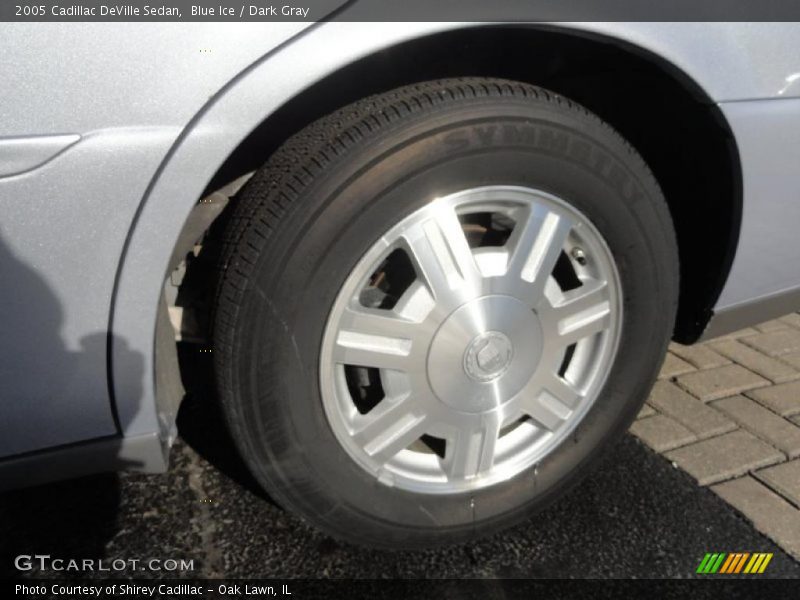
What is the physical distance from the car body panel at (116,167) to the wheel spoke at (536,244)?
39 centimetres

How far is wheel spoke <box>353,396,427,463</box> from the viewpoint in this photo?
1559 millimetres

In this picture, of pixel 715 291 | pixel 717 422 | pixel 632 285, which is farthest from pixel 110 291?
pixel 717 422

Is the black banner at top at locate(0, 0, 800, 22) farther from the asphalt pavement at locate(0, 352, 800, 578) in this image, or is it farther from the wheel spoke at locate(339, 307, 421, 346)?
the asphalt pavement at locate(0, 352, 800, 578)

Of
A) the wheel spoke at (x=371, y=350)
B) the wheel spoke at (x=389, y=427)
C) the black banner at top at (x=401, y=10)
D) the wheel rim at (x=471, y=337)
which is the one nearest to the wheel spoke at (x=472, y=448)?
the wheel rim at (x=471, y=337)

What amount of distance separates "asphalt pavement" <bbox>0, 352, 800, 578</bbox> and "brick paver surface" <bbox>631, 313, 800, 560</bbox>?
0.09m

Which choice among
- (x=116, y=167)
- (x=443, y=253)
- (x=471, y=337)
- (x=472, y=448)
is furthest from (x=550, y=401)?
(x=116, y=167)

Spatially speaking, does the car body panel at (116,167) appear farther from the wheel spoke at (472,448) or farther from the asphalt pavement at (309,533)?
the wheel spoke at (472,448)

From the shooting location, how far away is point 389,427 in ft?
5.18

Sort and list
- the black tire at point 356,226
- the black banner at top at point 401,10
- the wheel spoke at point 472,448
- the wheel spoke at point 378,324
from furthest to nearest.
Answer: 1. the wheel spoke at point 472,448
2. the wheel spoke at point 378,324
3. the black tire at point 356,226
4. the black banner at top at point 401,10

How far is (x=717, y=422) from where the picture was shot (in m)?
2.23

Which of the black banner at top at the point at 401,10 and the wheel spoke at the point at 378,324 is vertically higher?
the black banner at top at the point at 401,10

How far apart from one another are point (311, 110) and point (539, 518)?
117cm

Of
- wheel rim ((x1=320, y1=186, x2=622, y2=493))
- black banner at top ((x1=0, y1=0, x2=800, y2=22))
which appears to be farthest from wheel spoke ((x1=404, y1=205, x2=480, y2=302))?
black banner at top ((x1=0, y1=0, x2=800, y2=22))

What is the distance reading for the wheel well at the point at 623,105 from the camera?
4.94 feet
